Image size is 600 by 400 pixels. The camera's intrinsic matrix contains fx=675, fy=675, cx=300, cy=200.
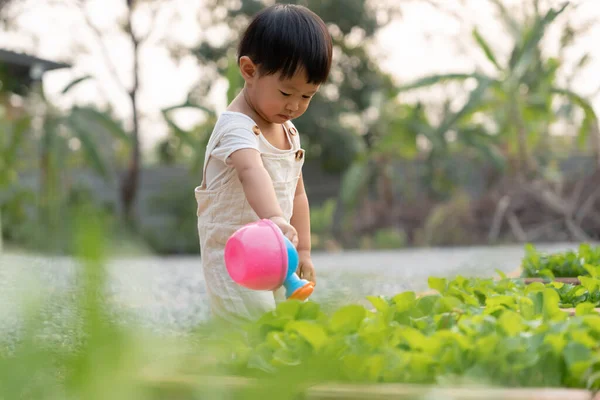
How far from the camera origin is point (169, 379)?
0.52 metres

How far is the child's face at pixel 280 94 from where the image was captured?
1676mm

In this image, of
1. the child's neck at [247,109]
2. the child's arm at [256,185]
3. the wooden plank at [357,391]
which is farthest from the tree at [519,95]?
the wooden plank at [357,391]

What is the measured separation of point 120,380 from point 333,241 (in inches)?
490

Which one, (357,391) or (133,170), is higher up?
(357,391)

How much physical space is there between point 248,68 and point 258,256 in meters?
0.81

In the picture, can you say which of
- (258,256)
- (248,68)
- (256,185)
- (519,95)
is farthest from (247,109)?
(519,95)

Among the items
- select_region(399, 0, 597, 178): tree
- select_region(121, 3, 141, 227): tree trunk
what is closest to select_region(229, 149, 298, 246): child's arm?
select_region(399, 0, 597, 178): tree

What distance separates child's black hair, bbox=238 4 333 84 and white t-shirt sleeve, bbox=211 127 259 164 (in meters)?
0.16

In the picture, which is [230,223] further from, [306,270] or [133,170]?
[133,170]

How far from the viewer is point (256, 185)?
1.51 m

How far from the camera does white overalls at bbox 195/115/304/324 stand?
5.55ft

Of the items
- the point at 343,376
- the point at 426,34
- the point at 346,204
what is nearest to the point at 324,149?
the point at 346,204

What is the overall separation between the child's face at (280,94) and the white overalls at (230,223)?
0.21 feet

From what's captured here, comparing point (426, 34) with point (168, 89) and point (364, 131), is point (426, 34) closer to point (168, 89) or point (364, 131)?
point (364, 131)
